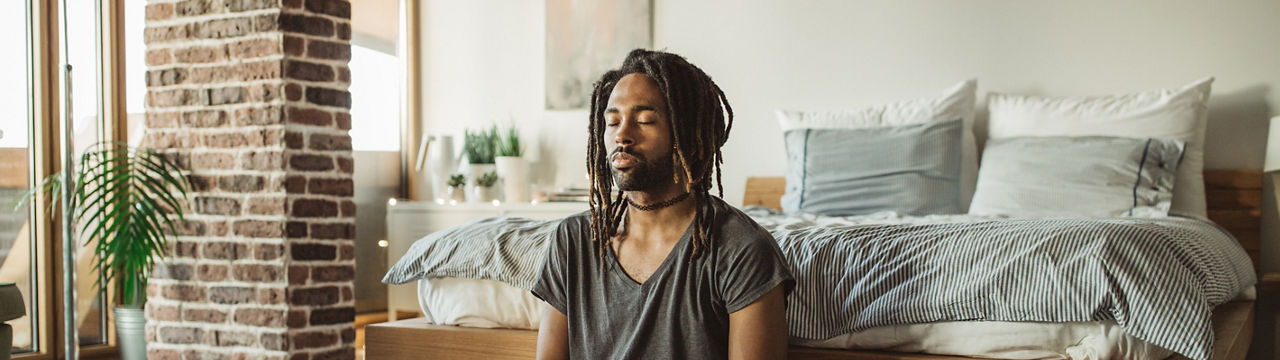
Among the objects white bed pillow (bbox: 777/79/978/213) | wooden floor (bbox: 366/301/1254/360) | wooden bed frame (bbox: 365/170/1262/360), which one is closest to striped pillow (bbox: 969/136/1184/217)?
white bed pillow (bbox: 777/79/978/213)

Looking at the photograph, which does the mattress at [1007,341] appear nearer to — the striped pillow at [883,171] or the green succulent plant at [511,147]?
the striped pillow at [883,171]

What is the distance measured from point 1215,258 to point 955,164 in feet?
4.90

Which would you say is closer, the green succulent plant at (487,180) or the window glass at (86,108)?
the window glass at (86,108)

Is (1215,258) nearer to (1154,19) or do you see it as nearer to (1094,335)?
(1094,335)

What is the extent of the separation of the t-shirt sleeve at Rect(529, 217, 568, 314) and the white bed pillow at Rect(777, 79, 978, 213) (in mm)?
2391

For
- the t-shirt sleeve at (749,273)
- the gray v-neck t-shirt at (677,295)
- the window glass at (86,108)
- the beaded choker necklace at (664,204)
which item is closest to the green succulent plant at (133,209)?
the window glass at (86,108)

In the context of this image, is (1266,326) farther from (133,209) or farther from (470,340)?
(133,209)

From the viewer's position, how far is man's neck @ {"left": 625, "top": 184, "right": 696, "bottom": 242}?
5.88 feet

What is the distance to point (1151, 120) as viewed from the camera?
3.72 m

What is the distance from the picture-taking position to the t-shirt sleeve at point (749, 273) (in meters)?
1.69

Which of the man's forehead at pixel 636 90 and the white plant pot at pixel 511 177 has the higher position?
the man's forehead at pixel 636 90

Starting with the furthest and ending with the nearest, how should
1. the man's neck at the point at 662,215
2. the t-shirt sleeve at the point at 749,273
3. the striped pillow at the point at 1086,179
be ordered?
the striped pillow at the point at 1086,179, the man's neck at the point at 662,215, the t-shirt sleeve at the point at 749,273

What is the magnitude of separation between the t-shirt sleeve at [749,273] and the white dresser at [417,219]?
3.10 m

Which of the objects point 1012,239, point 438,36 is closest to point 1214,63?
point 1012,239
